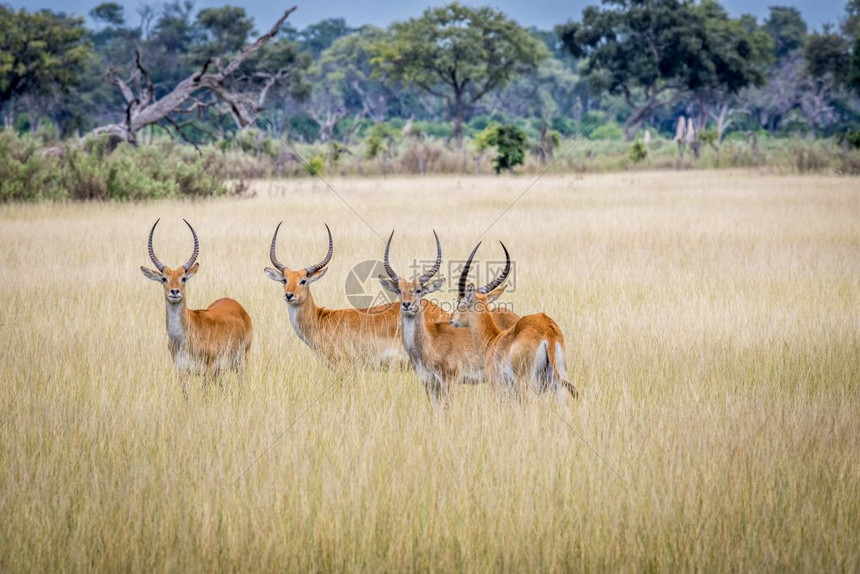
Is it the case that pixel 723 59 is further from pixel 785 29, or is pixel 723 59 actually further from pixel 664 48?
pixel 785 29

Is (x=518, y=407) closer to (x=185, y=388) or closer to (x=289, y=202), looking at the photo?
(x=185, y=388)

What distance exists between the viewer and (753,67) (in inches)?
1885

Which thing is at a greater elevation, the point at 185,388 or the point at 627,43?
the point at 627,43

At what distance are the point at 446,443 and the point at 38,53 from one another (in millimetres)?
40795

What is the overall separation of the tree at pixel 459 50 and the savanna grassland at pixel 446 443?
4036cm

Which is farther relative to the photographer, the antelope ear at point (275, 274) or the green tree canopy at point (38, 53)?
the green tree canopy at point (38, 53)

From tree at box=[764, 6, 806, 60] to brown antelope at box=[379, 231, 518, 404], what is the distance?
68643 mm

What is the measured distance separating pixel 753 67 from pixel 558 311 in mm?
43564

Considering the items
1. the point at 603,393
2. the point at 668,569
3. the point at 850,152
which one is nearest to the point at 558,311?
the point at 603,393

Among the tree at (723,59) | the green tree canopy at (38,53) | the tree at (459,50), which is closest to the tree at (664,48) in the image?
the tree at (723,59)

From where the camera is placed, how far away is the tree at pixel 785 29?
6850 cm

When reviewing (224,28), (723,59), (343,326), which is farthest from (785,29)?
(343,326)

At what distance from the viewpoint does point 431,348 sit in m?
6.09

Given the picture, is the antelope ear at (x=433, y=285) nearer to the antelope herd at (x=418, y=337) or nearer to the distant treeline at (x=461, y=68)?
the antelope herd at (x=418, y=337)
